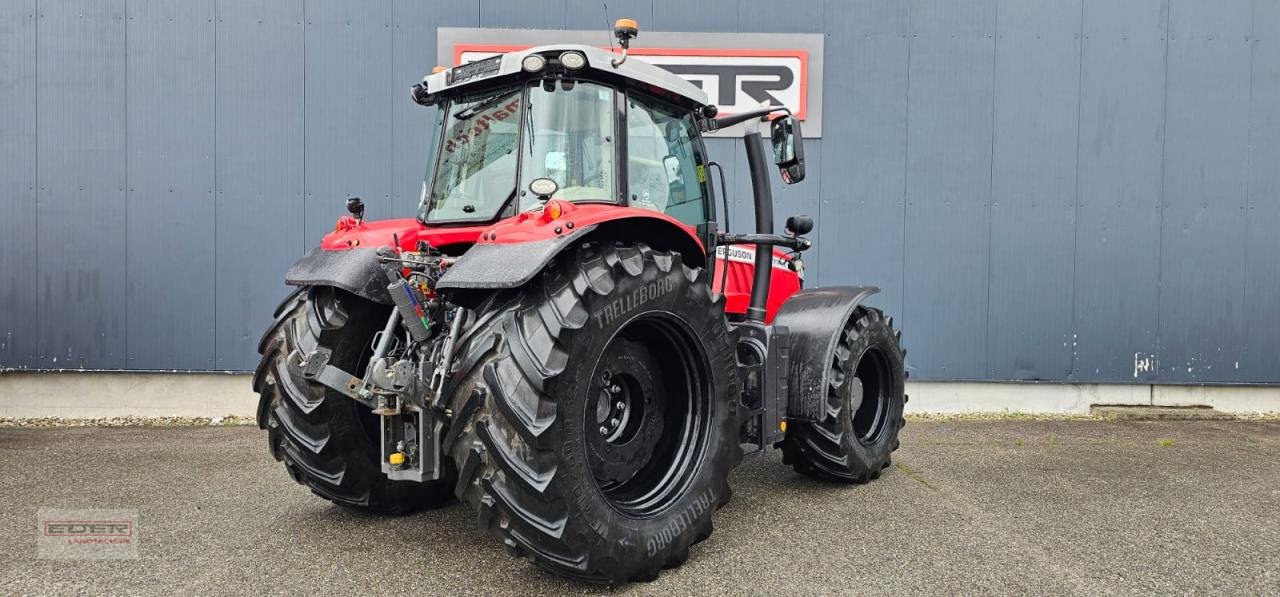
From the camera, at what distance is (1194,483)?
175 inches

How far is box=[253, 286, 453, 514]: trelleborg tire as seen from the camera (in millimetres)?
3156

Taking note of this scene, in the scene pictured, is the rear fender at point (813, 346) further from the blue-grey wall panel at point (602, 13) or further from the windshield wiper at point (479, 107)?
the blue-grey wall panel at point (602, 13)

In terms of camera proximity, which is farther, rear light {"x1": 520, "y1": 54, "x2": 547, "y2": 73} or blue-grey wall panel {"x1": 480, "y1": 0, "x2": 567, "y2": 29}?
blue-grey wall panel {"x1": 480, "y1": 0, "x2": 567, "y2": 29}

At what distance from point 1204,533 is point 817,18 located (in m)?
4.88

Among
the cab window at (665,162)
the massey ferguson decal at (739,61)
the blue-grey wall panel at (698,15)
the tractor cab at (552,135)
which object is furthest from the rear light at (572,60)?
the blue-grey wall panel at (698,15)

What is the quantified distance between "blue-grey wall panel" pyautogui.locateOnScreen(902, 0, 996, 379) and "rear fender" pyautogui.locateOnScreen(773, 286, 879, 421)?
9.11 ft

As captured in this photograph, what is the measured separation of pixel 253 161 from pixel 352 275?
4.31 metres

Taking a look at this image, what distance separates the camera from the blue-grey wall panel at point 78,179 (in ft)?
20.8

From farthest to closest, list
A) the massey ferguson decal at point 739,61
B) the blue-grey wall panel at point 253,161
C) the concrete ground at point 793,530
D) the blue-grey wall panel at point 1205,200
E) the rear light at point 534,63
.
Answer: the blue-grey wall panel at point 1205,200 → the massey ferguson decal at point 739,61 → the blue-grey wall panel at point 253,161 → the rear light at point 534,63 → the concrete ground at point 793,530

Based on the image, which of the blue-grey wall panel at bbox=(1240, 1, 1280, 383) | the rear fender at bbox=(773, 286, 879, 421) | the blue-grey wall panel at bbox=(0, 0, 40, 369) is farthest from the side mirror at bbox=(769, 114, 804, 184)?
the blue-grey wall panel at bbox=(0, 0, 40, 369)

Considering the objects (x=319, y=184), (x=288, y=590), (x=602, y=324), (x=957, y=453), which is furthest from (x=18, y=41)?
(x=957, y=453)

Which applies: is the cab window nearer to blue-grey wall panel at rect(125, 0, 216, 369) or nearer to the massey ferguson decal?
the massey ferguson decal

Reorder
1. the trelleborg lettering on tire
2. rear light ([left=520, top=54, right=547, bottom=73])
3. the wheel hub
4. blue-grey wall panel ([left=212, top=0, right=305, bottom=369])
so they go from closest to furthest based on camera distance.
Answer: the trelleborg lettering on tire → the wheel hub → rear light ([left=520, top=54, right=547, bottom=73]) → blue-grey wall panel ([left=212, top=0, right=305, bottom=369])

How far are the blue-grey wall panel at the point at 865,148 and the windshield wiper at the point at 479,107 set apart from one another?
159 inches
